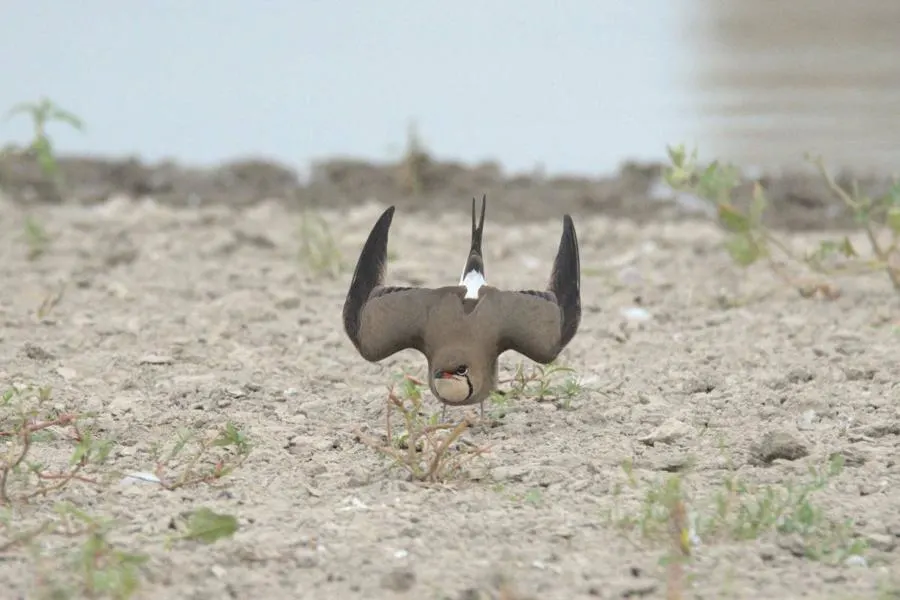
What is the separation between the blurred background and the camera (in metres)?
9.03

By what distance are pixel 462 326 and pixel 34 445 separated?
52.1 inches

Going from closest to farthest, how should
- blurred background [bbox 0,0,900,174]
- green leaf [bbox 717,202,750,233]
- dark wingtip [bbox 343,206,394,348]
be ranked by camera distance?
dark wingtip [bbox 343,206,394,348] → green leaf [bbox 717,202,750,233] → blurred background [bbox 0,0,900,174]

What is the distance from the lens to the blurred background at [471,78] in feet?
29.6

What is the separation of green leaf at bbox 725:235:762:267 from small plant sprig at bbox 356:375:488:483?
1.97m

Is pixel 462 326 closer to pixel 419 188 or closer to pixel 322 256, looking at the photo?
pixel 322 256

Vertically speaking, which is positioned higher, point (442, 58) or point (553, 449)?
point (442, 58)

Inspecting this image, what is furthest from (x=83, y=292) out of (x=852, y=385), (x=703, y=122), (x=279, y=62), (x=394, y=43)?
(x=394, y=43)

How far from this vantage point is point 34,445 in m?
4.23

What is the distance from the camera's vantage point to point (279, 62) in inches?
435

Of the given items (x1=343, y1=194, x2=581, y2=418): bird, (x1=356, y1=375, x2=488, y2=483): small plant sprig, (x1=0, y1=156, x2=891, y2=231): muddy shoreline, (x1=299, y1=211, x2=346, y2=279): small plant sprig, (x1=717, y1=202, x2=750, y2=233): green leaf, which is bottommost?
(x1=356, y1=375, x2=488, y2=483): small plant sprig

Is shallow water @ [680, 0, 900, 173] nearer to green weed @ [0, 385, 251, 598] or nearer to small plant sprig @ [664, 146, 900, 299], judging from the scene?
small plant sprig @ [664, 146, 900, 299]

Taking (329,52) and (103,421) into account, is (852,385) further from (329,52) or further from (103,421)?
(329,52)

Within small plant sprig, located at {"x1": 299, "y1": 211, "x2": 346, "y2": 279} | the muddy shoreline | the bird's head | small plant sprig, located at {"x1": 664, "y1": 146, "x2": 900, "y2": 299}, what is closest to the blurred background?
the muddy shoreline

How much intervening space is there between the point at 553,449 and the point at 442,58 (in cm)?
742
